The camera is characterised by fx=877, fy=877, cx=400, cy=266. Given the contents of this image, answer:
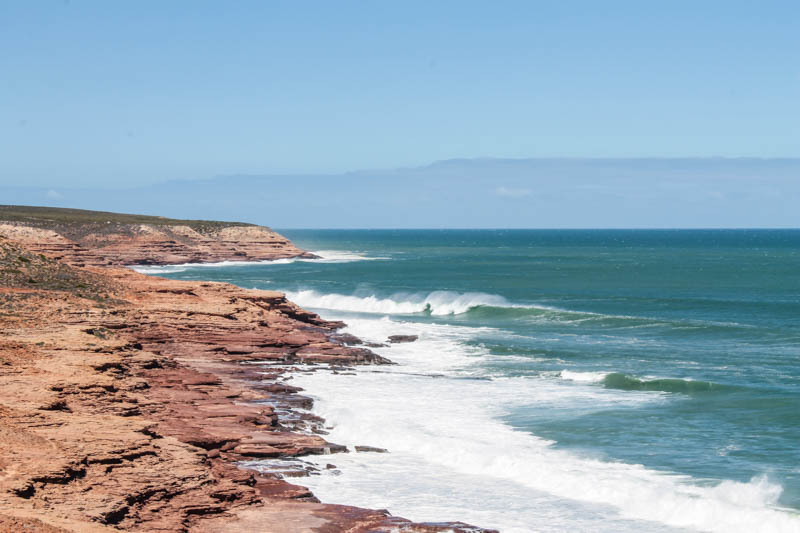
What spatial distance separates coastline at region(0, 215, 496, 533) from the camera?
46.9ft

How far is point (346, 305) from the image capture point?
67.1 metres

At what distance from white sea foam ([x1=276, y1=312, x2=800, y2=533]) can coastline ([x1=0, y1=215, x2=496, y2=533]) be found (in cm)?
152

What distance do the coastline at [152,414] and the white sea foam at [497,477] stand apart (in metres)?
1.52

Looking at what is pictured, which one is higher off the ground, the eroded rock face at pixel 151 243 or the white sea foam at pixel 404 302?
the eroded rock face at pixel 151 243

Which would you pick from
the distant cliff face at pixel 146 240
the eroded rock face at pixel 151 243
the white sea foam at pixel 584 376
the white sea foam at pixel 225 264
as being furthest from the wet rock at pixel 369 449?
the white sea foam at pixel 225 264

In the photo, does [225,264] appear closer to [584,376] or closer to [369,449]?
[584,376]

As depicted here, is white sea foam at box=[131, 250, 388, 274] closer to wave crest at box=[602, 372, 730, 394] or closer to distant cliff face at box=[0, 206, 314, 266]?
distant cliff face at box=[0, 206, 314, 266]

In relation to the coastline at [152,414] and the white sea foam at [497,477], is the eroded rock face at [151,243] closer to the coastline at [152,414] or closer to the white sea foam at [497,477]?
the coastline at [152,414]

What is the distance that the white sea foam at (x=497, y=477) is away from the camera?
17.8 metres

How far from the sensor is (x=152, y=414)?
67.4ft

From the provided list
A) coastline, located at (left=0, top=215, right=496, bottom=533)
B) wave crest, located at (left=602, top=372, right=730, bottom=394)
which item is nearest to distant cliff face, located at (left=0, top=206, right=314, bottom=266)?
coastline, located at (left=0, top=215, right=496, bottom=533)

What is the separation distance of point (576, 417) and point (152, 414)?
42.3 feet

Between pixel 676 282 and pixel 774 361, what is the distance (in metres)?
50.5

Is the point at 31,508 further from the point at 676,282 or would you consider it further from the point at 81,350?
the point at 676,282
